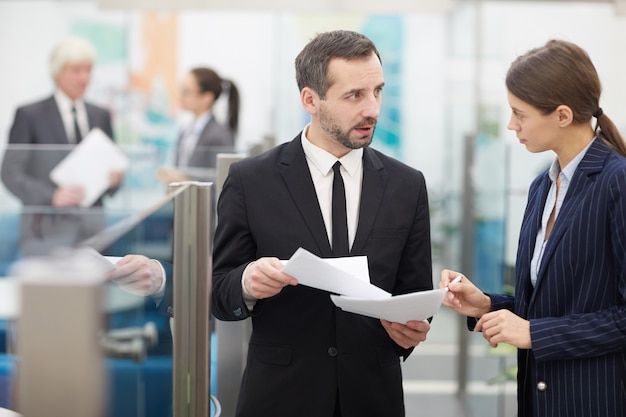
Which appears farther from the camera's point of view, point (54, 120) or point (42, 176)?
point (54, 120)

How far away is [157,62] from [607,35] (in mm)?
3346

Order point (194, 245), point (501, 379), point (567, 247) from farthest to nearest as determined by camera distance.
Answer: point (501, 379), point (194, 245), point (567, 247)

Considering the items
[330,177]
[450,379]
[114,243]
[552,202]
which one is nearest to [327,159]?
[330,177]

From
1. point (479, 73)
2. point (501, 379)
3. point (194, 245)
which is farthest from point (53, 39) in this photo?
point (194, 245)

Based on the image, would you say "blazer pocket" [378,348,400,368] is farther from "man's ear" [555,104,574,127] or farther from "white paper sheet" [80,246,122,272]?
"white paper sheet" [80,246,122,272]

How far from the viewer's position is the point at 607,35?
6562 millimetres

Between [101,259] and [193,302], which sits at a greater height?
[101,259]

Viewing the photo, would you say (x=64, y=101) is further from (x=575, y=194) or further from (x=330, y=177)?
(x=575, y=194)

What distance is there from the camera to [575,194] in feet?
6.90

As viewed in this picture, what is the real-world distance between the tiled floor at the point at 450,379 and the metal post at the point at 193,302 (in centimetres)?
230

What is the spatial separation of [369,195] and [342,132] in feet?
0.56

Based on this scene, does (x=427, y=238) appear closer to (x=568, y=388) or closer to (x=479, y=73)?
(x=568, y=388)

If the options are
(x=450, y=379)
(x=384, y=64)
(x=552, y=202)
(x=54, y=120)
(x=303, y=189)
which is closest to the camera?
(x=552, y=202)

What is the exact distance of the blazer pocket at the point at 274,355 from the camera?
2279 mm
